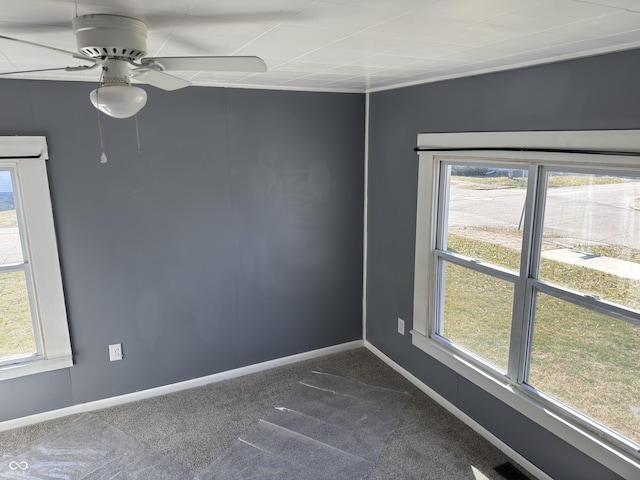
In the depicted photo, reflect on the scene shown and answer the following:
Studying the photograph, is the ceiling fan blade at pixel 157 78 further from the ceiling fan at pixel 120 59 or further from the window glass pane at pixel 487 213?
the window glass pane at pixel 487 213

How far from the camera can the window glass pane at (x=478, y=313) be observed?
2.80 meters

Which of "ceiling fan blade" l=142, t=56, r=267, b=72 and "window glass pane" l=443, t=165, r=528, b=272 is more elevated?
"ceiling fan blade" l=142, t=56, r=267, b=72

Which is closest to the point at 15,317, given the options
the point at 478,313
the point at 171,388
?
the point at 171,388

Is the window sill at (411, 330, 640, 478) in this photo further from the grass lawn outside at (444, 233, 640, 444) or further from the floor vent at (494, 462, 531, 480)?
the floor vent at (494, 462, 531, 480)

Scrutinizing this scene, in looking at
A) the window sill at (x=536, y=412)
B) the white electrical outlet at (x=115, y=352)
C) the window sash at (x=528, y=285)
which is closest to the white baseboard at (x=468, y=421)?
the window sill at (x=536, y=412)

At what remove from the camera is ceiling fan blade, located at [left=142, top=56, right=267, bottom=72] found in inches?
61.2

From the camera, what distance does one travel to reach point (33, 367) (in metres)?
3.03

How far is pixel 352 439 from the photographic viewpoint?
2.96 m

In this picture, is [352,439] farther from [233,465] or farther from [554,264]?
[554,264]

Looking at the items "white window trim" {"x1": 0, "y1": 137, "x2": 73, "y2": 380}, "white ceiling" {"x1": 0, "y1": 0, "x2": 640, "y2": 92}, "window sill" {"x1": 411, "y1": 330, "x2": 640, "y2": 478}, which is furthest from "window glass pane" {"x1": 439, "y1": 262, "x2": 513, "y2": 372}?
"white window trim" {"x1": 0, "y1": 137, "x2": 73, "y2": 380}

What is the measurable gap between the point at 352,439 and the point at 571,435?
127cm

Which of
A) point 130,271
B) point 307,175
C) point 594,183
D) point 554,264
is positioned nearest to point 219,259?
point 130,271

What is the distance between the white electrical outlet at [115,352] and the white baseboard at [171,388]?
298 mm

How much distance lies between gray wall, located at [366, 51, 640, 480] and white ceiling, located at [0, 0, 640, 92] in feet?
0.44
